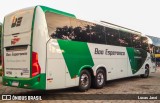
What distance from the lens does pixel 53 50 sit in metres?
8.45


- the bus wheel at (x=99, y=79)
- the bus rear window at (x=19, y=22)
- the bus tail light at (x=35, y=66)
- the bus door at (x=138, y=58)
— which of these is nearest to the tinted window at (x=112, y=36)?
the bus wheel at (x=99, y=79)

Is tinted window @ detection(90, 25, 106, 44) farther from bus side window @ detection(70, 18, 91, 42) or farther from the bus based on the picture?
bus side window @ detection(70, 18, 91, 42)

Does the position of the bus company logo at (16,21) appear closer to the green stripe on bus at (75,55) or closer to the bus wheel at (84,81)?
the green stripe on bus at (75,55)

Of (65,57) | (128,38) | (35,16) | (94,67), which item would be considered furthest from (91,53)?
(128,38)

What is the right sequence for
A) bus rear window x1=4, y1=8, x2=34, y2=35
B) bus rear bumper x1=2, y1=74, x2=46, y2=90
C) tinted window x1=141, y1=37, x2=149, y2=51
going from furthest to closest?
1. tinted window x1=141, y1=37, x2=149, y2=51
2. bus rear window x1=4, y1=8, x2=34, y2=35
3. bus rear bumper x1=2, y1=74, x2=46, y2=90

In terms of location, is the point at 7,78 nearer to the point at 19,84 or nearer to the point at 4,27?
the point at 19,84

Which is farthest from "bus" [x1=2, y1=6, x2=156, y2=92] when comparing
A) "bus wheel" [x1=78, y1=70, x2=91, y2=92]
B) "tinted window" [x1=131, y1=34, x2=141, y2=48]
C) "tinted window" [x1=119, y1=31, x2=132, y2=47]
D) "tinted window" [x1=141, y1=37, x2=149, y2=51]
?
"tinted window" [x1=141, y1=37, x2=149, y2=51]

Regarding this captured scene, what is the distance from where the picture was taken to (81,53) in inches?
393

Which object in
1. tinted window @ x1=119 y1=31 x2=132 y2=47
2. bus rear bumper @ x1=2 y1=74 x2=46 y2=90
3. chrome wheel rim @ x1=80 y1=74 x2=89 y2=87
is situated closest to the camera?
bus rear bumper @ x1=2 y1=74 x2=46 y2=90

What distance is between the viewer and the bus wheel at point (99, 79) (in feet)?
36.1

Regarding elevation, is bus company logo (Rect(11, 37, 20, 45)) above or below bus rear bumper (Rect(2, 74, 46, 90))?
above

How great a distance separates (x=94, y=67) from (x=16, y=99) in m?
3.91

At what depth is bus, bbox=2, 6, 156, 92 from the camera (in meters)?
8.08

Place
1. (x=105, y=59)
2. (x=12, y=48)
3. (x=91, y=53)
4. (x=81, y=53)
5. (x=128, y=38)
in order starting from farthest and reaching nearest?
(x=128, y=38) < (x=105, y=59) < (x=91, y=53) < (x=81, y=53) < (x=12, y=48)
